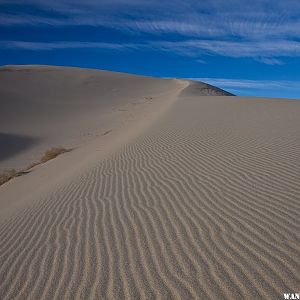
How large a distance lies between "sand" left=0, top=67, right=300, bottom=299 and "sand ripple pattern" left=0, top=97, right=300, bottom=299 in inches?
0.4

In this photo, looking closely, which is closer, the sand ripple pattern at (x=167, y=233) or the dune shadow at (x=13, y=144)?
the sand ripple pattern at (x=167, y=233)

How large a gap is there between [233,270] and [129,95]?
4130 cm

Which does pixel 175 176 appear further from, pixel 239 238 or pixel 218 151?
pixel 239 238

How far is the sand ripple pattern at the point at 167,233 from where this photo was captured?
3391 millimetres

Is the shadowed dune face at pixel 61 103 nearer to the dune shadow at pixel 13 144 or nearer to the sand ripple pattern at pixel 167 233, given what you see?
the dune shadow at pixel 13 144

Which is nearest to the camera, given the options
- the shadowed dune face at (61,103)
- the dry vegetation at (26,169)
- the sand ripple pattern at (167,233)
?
the sand ripple pattern at (167,233)

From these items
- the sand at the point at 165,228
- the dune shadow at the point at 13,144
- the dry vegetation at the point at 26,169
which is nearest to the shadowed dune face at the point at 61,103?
the dune shadow at the point at 13,144

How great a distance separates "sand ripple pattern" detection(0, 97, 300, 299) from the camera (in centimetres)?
339

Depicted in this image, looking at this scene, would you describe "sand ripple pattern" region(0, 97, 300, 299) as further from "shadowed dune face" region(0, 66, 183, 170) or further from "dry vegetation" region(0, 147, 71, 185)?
"shadowed dune face" region(0, 66, 183, 170)

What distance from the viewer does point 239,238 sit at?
13.2ft

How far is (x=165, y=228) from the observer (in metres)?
4.60

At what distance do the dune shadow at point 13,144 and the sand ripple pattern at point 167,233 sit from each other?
44.7ft

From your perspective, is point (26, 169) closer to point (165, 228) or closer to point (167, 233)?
point (165, 228)

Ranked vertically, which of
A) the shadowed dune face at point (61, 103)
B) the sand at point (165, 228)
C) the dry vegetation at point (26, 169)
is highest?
the sand at point (165, 228)
